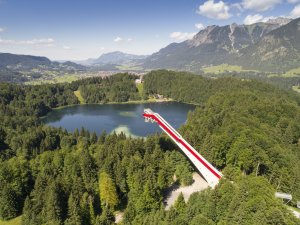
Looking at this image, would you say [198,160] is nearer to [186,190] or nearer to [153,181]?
[186,190]

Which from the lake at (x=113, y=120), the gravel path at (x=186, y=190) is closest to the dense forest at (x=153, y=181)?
the gravel path at (x=186, y=190)

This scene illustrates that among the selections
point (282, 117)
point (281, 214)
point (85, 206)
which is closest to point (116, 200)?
point (85, 206)

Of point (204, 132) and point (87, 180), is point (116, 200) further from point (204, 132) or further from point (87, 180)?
point (204, 132)

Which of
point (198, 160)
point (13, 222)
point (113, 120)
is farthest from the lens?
point (113, 120)

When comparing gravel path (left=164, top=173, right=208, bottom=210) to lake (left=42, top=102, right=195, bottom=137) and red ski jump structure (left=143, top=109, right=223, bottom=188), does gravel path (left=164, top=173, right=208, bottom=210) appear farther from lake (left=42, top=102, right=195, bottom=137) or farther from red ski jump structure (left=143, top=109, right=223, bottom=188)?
lake (left=42, top=102, right=195, bottom=137)

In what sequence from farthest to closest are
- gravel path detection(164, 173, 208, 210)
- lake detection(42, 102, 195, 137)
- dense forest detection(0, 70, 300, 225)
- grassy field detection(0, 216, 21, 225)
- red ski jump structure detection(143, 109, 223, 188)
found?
lake detection(42, 102, 195, 137) → gravel path detection(164, 173, 208, 210) → red ski jump structure detection(143, 109, 223, 188) → grassy field detection(0, 216, 21, 225) → dense forest detection(0, 70, 300, 225)

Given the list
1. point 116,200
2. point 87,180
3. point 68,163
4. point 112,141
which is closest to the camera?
Answer: point 116,200

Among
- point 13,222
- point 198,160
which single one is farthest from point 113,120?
point 13,222

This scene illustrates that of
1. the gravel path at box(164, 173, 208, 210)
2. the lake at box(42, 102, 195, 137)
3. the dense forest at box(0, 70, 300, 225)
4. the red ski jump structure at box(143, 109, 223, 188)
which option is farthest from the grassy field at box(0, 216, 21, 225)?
the lake at box(42, 102, 195, 137)
